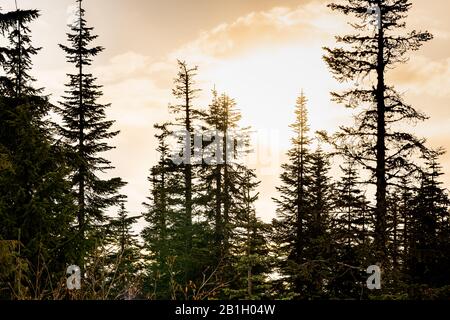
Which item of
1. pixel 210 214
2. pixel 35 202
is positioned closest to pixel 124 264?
pixel 35 202

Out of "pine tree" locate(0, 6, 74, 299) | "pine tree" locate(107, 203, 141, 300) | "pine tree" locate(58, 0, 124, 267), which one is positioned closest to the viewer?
"pine tree" locate(107, 203, 141, 300)

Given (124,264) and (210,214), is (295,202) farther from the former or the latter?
(124,264)

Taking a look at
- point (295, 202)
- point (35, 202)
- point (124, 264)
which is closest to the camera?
point (35, 202)

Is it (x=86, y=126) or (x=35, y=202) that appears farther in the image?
(x=86, y=126)

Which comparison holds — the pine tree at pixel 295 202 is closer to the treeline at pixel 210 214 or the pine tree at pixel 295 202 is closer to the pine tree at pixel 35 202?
the treeline at pixel 210 214

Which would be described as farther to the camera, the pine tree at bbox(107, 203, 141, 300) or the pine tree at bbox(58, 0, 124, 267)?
the pine tree at bbox(58, 0, 124, 267)

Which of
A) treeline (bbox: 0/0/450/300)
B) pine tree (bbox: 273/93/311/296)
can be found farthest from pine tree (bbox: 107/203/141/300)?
pine tree (bbox: 273/93/311/296)

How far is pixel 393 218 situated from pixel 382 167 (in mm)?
1676

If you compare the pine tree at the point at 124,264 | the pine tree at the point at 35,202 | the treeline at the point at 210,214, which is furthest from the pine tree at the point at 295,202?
the pine tree at the point at 35,202

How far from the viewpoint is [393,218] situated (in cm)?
1284

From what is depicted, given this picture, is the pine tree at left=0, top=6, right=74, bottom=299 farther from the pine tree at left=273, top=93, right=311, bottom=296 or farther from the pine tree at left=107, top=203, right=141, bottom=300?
the pine tree at left=273, top=93, right=311, bottom=296

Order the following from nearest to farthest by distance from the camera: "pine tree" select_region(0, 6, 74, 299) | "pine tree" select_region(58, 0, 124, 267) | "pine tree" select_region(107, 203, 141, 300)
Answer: "pine tree" select_region(107, 203, 141, 300) < "pine tree" select_region(0, 6, 74, 299) < "pine tree" select_region(58, 0, 124, 267)
